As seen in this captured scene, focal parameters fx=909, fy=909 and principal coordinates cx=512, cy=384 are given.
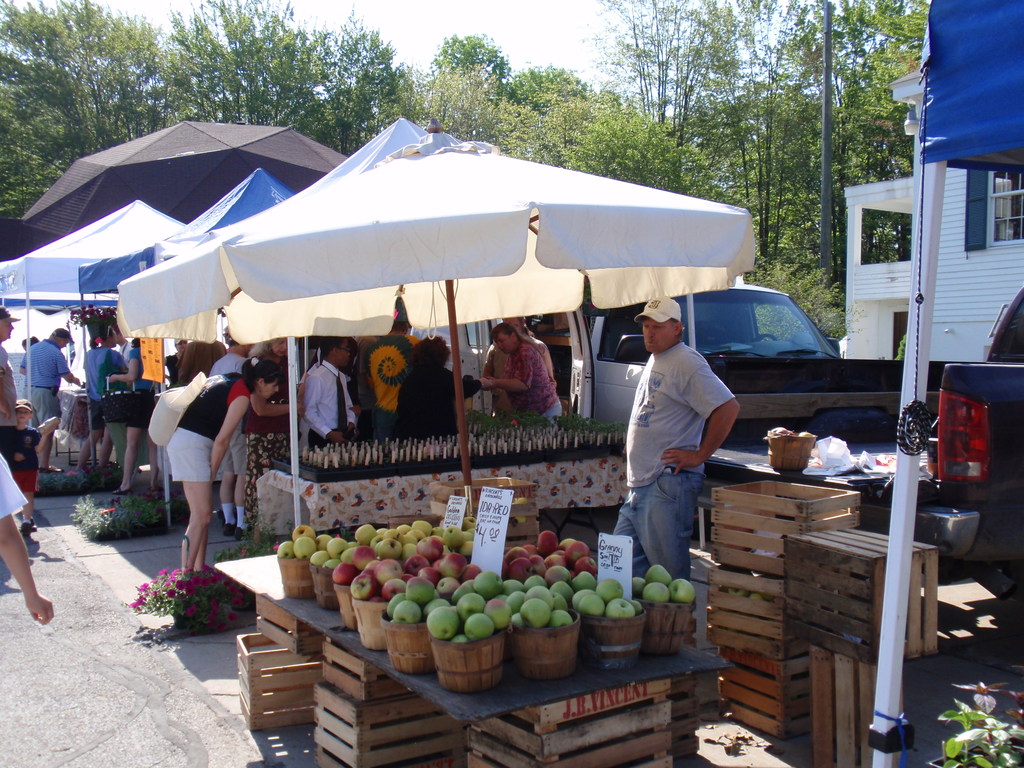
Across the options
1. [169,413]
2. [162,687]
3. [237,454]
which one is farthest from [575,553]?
[237,454]

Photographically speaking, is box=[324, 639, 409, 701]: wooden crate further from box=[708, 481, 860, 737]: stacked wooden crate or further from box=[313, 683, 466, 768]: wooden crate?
box=[708, 481, 860, 737]: stacked wooden crate

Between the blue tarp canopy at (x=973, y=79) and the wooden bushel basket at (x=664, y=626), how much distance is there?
5.81ft

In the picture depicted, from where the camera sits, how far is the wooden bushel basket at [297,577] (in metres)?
4.11

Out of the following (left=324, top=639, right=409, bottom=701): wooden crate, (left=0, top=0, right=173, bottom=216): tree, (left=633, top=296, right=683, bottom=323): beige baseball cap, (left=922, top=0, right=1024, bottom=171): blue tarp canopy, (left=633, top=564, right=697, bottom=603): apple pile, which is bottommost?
(left=324, top=639, right=409, bottom=701): wooden crate

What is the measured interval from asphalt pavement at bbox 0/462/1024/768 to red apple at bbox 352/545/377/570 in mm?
1127

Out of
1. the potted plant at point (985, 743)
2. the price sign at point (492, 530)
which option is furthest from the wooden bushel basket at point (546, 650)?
the potted plant at point (985, 743)

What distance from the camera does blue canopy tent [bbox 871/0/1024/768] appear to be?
264cm

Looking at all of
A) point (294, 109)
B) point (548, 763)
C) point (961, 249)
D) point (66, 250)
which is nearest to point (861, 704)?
point (548, 763)

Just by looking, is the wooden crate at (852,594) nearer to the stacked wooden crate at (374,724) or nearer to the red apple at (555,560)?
the red apple at (555,560)

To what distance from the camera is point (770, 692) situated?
13.9ft

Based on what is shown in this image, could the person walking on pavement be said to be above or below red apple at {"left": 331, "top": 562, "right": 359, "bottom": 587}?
above

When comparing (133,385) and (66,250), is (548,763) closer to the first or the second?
(133,385)

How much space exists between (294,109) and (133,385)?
3408cm

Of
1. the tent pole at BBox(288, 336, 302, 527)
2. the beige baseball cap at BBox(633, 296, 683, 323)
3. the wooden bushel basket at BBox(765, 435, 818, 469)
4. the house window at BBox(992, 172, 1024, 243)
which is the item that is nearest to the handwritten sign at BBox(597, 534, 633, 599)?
the beige baseball cap at BBox(633, 296, 683, 323)
